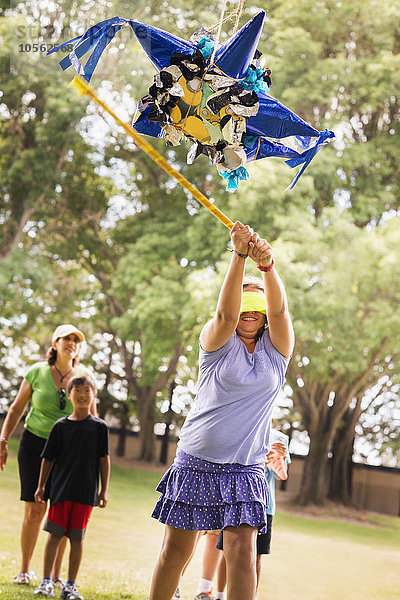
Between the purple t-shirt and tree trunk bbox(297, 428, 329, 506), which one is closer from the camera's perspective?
the purple t-shirt

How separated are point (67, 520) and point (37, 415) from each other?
1.84ft

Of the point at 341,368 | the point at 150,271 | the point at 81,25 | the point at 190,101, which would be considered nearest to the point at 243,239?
the point at 190,101

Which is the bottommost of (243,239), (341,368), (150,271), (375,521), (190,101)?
(375,521)

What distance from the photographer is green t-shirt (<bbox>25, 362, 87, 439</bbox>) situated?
3.62 meters

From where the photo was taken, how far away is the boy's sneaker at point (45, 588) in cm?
326

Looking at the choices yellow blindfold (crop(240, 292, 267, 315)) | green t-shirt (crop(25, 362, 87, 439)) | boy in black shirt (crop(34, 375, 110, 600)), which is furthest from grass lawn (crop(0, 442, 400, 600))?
yellow blindfold (crop(240, 292, 267, 315))

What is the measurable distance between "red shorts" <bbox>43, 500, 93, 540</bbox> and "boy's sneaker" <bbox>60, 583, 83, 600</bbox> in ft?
0.71

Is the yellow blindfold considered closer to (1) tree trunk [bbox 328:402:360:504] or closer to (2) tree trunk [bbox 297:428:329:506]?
(2) tree trunk [bbox 297:428:329:506]

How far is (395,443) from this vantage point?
16281mm

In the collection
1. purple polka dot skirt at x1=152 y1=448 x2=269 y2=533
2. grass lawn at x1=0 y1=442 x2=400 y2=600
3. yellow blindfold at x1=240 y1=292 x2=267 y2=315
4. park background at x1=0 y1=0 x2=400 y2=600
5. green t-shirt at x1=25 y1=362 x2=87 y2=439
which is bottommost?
grass lawn at x1=0 y1=442 x2=400 y2=600

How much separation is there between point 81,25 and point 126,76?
1086 millimetres

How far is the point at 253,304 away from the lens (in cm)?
239

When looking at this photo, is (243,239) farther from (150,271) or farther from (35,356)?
(35,356)

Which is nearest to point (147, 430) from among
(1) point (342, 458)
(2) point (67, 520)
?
(1) point (342, 458)
